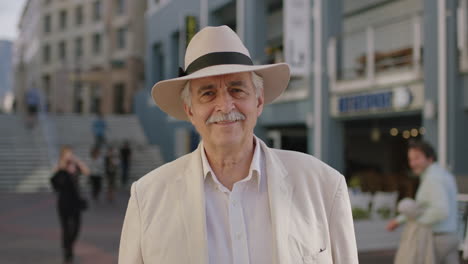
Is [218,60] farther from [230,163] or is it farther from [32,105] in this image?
[32,105]

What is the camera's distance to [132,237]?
2119 millimetres

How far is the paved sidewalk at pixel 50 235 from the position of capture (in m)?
7.95

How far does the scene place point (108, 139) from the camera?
25938 millimetres

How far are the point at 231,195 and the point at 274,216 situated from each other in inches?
6.8

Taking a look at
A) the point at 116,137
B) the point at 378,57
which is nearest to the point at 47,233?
the point at 378,57

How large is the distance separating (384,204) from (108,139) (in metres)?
18.3

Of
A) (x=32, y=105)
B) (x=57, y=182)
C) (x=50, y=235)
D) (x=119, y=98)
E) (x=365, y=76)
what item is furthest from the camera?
(x=119, y=98)

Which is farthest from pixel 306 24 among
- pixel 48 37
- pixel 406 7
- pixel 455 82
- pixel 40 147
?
pixel 48 37

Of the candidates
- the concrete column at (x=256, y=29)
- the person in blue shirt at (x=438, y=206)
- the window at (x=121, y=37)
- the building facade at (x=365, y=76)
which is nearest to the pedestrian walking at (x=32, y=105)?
the building facade at (x=365, y=76)

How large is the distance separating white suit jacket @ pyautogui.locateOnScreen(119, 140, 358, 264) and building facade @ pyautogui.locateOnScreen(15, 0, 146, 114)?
36.5 metres

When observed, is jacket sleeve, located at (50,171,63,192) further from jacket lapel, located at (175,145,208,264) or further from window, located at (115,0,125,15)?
window, located at (115,0,125,15)

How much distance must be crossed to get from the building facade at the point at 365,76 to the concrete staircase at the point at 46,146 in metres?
A: 2.91

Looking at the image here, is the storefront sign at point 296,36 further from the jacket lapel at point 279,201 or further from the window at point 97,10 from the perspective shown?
the window at point 97,10

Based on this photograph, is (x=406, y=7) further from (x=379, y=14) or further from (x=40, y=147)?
(x=40, y=147)
